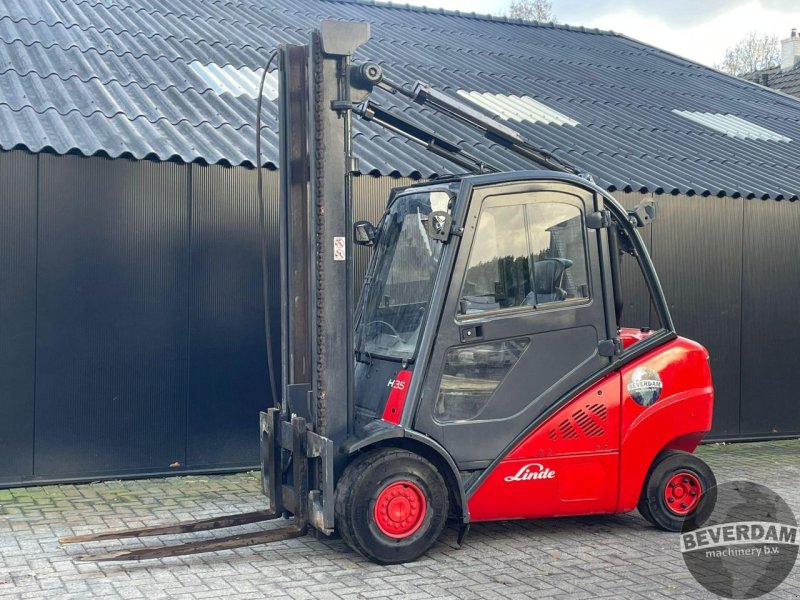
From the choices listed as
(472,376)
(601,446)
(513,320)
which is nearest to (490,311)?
(513,320)

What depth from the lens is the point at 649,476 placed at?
7.11m

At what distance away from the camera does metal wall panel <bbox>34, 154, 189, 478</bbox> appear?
8664 mm

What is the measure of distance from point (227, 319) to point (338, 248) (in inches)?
121

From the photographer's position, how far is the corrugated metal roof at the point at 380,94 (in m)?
Answer: 9.54

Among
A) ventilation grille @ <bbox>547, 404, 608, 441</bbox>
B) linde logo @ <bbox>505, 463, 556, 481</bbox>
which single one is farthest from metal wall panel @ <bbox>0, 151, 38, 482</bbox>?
ventilation grille @ <bbox>547, 404, 608, 441</bbox>

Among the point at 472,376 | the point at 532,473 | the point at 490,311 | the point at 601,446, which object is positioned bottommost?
the point at 532,473

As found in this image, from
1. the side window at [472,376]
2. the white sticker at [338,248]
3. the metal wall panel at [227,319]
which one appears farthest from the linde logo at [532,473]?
the metal wall panel at [227,319]

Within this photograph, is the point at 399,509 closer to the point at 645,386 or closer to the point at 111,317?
the point at 645,386

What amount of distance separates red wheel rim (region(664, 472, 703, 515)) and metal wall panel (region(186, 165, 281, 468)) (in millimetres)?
3854

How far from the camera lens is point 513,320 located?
6602 mm

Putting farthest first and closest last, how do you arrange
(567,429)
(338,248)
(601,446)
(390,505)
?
1. (601,446)
2. (567,429)
3. (338,248)
4. (390,505)

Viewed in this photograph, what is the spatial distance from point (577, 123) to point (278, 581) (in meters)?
8.56

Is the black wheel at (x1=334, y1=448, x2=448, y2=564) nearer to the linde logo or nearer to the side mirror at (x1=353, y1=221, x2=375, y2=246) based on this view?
the linde logo

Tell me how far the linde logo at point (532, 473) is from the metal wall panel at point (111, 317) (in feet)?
12.2
